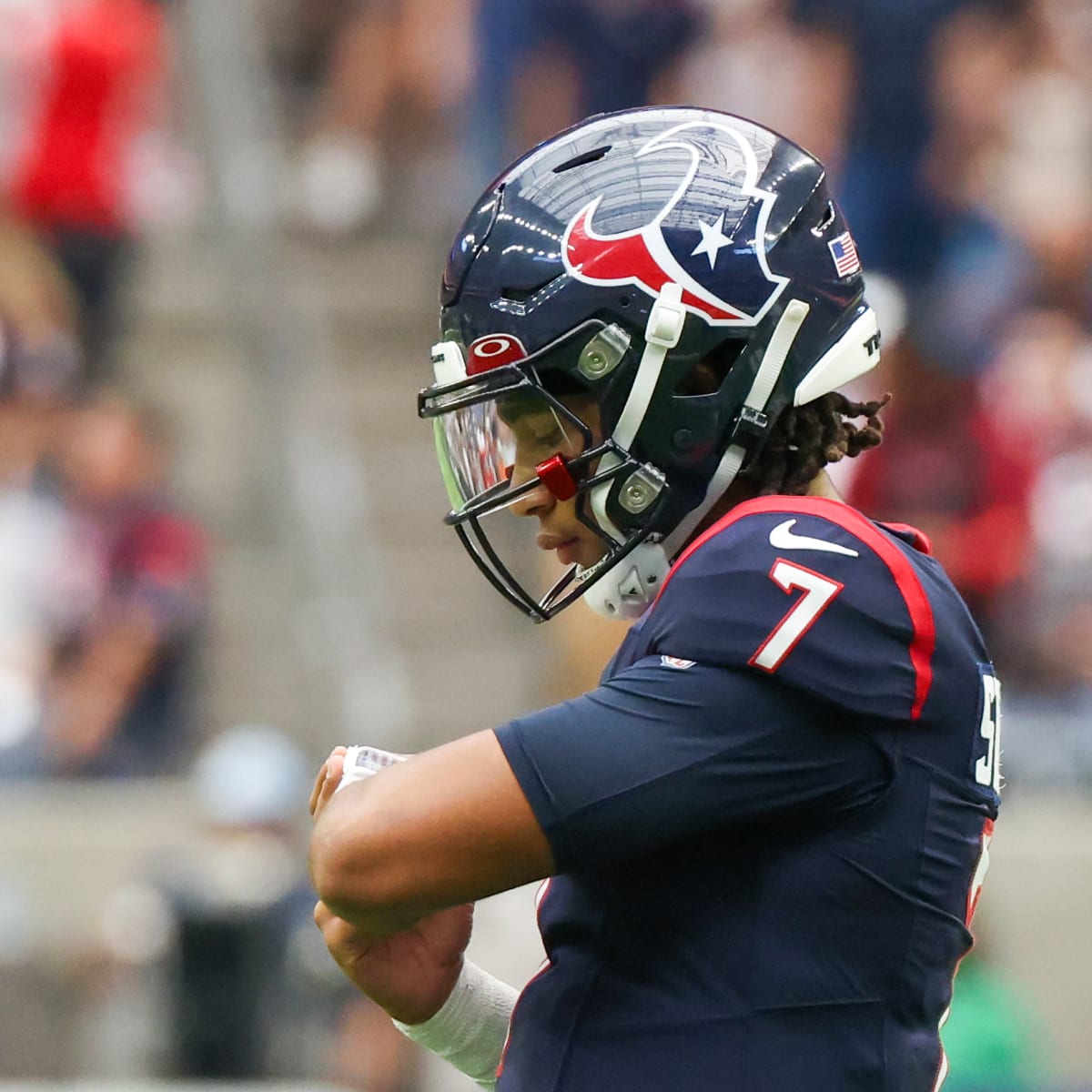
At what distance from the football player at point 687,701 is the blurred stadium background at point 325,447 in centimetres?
345

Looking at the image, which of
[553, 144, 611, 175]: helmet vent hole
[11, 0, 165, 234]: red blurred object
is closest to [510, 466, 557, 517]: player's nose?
[553, 144, 611, 175]: helmet vent hole

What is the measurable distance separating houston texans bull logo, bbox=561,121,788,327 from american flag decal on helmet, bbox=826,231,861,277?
0.09 meters

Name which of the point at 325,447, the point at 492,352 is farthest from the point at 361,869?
the point at 325,447

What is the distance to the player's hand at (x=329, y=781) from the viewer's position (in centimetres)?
201

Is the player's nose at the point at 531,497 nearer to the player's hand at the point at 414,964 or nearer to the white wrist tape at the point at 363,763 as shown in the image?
the white wrist tape at the point at 363,763

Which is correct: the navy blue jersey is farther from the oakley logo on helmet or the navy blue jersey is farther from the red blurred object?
the red blurred object

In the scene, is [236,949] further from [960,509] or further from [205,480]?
[960,509]

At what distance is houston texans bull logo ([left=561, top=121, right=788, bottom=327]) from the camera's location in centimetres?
209

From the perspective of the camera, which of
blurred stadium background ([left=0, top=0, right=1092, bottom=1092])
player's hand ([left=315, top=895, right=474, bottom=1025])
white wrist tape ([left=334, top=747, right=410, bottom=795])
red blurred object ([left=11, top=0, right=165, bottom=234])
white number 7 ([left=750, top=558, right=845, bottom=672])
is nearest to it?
white number 7 ([left=750, top=558, right=845, bottom=672])

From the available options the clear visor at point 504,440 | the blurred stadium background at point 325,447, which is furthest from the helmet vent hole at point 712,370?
the blurred stadium background at point 325,447

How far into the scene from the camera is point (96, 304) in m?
7.75

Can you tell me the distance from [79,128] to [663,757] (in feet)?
20.9

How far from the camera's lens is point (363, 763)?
2002 millimetres

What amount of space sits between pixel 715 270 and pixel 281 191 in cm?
697
